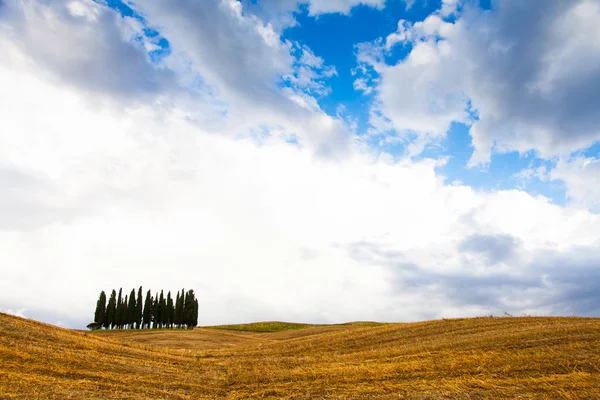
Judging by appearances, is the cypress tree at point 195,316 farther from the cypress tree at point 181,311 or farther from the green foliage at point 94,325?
the green foliage at point 94,325

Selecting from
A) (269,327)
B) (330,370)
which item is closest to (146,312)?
(269,327)

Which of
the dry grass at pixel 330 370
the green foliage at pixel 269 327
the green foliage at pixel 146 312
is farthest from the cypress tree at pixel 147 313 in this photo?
the dry grass at pixel 330 370

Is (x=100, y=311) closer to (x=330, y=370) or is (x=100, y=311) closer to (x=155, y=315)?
(x=155, y=315)

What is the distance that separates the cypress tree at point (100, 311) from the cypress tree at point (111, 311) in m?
1.00

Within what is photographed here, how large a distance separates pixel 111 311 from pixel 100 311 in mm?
2890

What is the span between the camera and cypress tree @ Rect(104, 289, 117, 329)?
349 ft

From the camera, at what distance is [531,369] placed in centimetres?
1753

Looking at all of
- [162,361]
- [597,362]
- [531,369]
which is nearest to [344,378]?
[531,369]

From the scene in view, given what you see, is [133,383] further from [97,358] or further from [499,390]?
[499,390]

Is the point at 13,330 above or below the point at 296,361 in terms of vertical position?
above

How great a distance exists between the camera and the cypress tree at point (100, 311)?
348 ft

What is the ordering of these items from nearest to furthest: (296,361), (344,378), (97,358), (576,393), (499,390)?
(576,393)
(499,390)
(344,378)
(97,358)
(296,361)

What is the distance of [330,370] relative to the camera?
2111 centimetres

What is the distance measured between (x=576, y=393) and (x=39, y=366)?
22.4m
